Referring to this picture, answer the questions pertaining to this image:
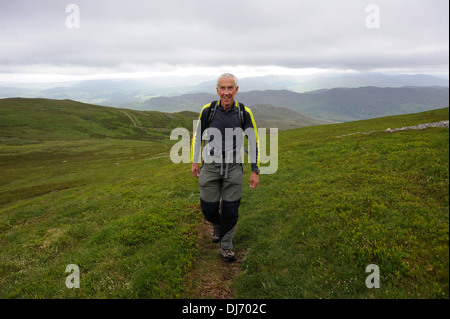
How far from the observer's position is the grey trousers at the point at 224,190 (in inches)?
306

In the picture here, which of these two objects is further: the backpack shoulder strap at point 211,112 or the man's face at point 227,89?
the backpack shoulder strap at point 211,112

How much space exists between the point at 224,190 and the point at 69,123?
176 m

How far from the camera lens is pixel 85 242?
10656 millimetres

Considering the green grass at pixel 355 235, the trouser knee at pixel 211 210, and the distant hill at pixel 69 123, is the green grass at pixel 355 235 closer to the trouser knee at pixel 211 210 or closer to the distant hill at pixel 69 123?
the trouser knee at pixel 211 210

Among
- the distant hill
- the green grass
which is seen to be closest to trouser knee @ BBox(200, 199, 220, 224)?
the green grass

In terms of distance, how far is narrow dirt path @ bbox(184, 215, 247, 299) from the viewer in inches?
259

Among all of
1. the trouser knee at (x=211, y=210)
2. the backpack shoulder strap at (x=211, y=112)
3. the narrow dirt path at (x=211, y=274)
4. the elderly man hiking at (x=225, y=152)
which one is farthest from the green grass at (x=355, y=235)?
the backpack shoulder strap at (x=211, y=112)

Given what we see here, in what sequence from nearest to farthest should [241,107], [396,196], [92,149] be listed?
[241,107] → [396,196] → [92,149]

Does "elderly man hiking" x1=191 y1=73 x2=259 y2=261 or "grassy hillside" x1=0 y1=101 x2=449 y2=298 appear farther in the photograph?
"elderly man hiking" x1=191 y1=73 x2=259 y2=261

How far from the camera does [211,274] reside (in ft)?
24.3

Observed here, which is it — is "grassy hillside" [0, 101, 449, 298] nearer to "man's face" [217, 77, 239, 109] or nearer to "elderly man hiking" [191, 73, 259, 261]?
"elderly man hiking" [191, 73, 259, 261]

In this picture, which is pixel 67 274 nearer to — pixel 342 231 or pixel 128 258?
pixel 128 258

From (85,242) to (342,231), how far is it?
35.4 feet
